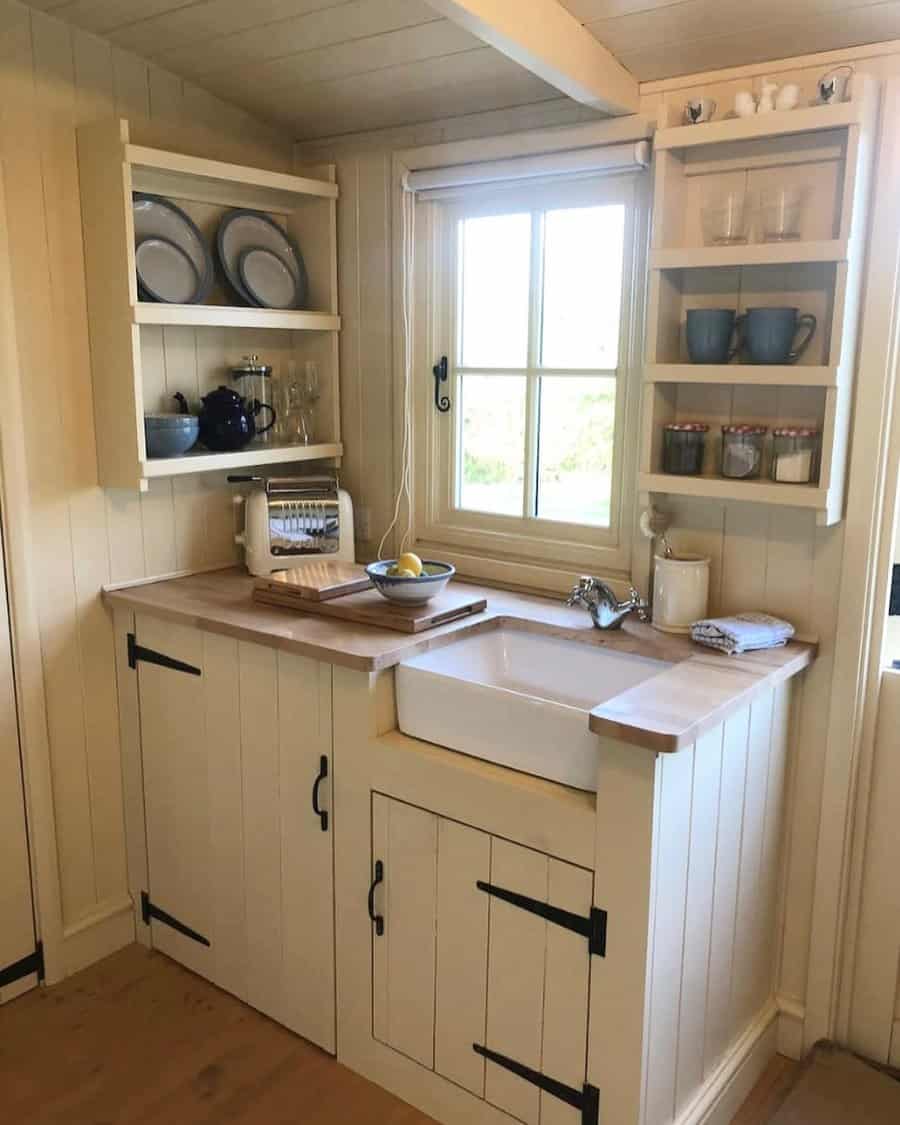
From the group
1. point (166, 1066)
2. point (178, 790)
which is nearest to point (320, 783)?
point (178, 790)

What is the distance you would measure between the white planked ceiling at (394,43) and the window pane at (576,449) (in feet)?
2.19

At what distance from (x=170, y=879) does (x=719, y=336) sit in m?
1.82

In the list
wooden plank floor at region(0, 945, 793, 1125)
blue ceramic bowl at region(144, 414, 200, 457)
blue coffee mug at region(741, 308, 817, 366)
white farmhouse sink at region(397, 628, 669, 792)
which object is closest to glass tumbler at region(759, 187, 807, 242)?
blue coffee mug at region(741, 308, 817, 366)

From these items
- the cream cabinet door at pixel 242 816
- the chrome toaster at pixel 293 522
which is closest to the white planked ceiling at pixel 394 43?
the chrome toaster at pixel 293 522

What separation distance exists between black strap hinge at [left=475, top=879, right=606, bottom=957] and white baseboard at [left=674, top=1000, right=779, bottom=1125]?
1.50 ft

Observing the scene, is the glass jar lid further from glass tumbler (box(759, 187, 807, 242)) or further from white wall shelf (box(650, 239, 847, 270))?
glass tumbler (box(759, 187, 807, 242))

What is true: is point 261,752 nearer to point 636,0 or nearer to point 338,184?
point 338,184

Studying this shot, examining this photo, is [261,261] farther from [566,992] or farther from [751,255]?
[566,992]

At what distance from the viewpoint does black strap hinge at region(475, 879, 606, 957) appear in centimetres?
167

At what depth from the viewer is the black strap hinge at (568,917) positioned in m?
1.67

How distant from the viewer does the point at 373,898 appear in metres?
2.00

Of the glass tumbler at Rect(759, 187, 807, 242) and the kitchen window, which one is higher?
the glass tumbler at Rect(759, 187, 807, 242)

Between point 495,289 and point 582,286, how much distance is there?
0.25 metres

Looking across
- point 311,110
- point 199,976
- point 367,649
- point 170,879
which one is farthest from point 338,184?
point 199,976
